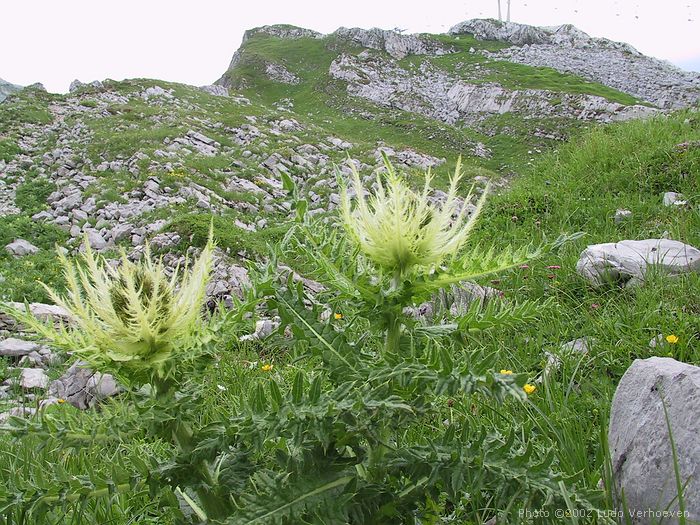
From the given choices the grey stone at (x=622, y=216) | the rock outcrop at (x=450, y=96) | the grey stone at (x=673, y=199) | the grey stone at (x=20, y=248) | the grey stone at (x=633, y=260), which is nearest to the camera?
the grey stone at (x=633, y=260)

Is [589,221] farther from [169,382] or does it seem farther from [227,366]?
[169,382]

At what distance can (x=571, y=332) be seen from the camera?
329cm

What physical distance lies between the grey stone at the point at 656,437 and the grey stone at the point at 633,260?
1.95m

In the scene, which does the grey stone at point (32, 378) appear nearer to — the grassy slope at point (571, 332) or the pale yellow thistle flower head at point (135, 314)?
the grassy slope at point (571, 332)

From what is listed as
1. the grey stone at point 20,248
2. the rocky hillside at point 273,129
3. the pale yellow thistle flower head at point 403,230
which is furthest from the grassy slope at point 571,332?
the grey stone at point 20,248

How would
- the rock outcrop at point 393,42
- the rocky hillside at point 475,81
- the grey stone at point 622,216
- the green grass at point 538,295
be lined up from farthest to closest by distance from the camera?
the rock outcrop at point 393,42 < the rocky hillside at point 475,81 < the grey stone at point 622,216 < the green grass at point 538,295

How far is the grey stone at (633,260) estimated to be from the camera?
11.9ft

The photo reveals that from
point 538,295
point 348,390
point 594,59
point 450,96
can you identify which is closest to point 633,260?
point 538,295

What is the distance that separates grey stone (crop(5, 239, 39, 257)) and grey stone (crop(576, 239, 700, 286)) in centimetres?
925

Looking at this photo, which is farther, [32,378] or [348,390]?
[32,378]

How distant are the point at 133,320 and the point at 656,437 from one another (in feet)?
5.46

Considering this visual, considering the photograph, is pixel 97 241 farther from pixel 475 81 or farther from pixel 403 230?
pixel 475 81

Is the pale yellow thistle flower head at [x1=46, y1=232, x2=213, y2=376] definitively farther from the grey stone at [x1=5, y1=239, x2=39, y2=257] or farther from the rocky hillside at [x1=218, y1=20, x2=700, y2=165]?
the rocky hillside at [x1=218, y1=20, x2=700, y2=165]

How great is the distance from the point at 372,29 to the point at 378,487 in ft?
175
